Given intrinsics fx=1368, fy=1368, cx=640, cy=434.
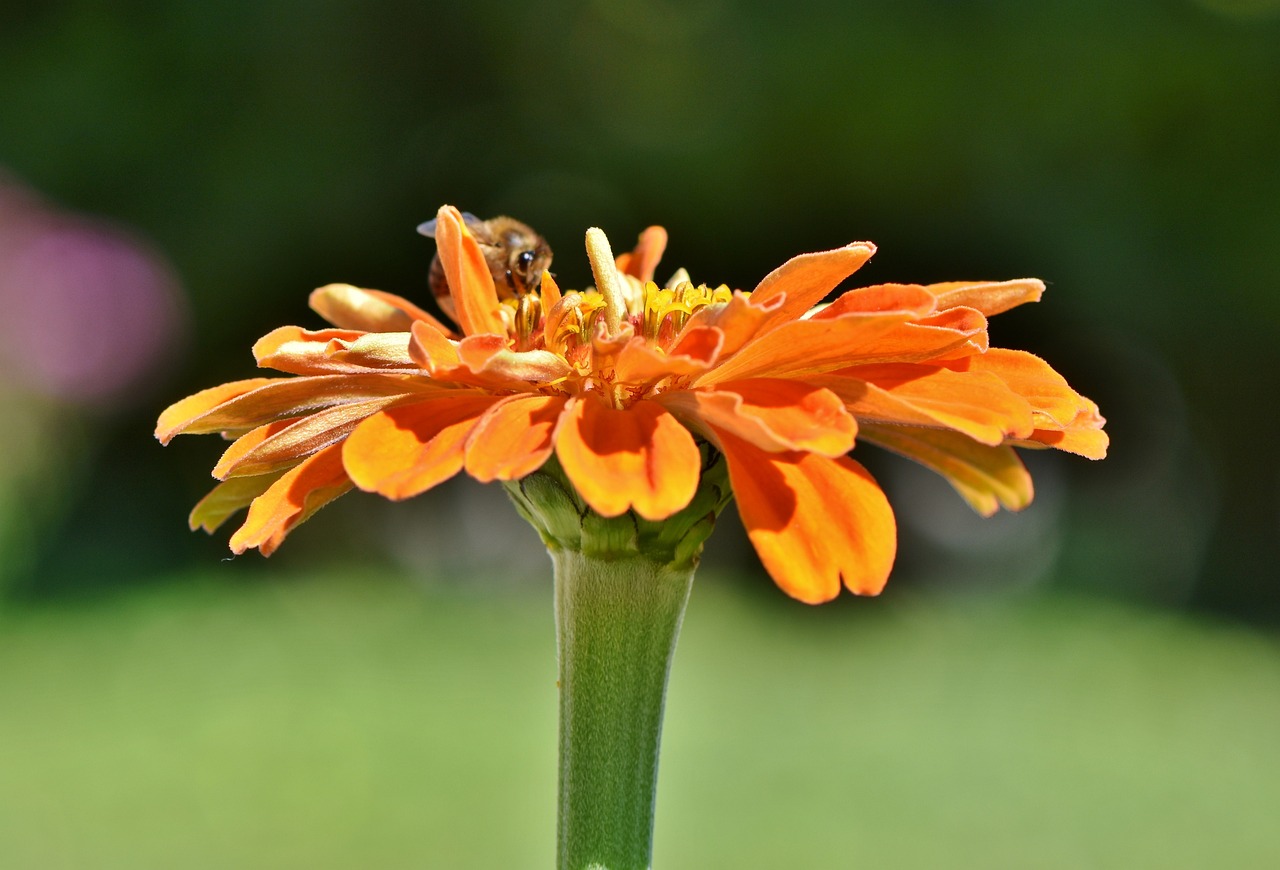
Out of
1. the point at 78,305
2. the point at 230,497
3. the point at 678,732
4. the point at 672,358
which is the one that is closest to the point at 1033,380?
the point at 672,358

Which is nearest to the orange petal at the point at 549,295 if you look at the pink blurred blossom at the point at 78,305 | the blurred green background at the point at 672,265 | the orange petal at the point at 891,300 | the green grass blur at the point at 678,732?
the orange petal at the point at 891,300

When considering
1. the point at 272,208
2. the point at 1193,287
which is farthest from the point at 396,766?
the point at 1193,287

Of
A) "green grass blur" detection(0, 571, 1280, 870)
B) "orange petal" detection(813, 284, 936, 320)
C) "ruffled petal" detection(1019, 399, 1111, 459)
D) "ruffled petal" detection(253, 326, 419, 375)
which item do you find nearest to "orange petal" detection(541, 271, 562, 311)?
"ruffled petal" detection(253, 326, 419, 375)

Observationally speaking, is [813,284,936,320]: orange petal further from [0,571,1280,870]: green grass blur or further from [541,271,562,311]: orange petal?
[0,571,1280,870]: green grass blur

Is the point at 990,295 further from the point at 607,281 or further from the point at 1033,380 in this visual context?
the point at 607,281

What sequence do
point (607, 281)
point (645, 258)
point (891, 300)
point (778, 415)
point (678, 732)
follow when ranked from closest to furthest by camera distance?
1. point (778, 415)
2. point (891, 300)
3. point (607, 281)
4. point (645, 258)
5. point (678, 732)

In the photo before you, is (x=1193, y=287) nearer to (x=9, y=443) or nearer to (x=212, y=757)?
(x=212, y=757)

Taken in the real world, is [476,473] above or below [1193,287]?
below
